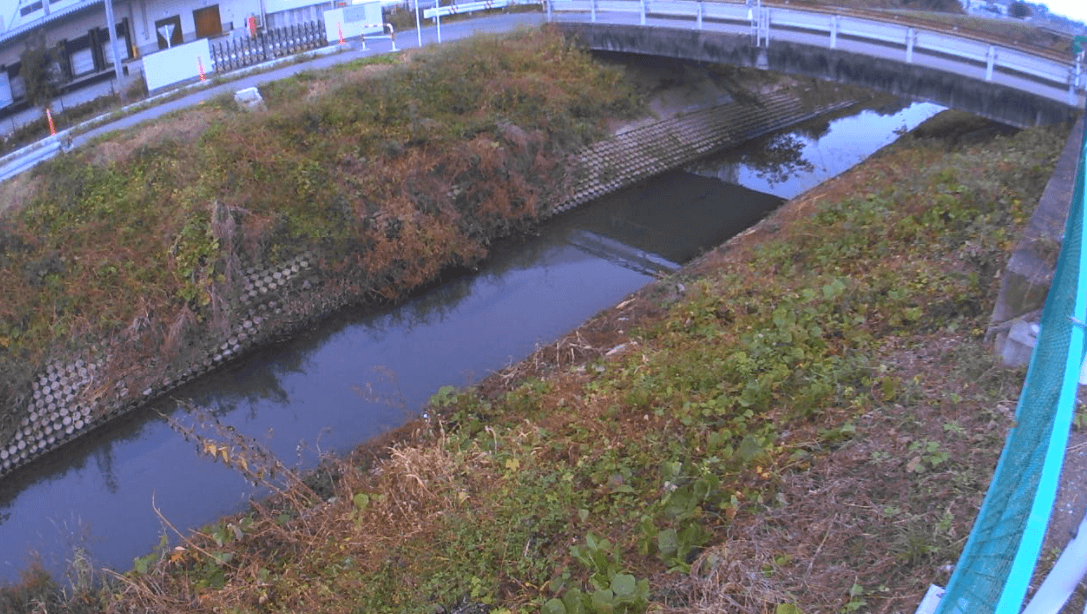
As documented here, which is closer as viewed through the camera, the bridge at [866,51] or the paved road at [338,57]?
the bridge at [866,51]

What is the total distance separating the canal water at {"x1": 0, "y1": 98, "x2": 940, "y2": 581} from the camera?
10320mm

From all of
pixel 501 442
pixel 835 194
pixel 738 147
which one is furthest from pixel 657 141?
pixel 501 442

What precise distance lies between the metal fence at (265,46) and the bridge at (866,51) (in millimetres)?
7378

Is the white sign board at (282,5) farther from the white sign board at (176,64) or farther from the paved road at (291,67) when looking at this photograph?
the white sign board at (176,64)

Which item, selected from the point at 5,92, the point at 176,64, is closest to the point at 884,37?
the point at 176,64

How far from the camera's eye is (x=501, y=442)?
8.56m

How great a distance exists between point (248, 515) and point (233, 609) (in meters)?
2.01

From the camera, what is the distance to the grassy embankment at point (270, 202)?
508 inches

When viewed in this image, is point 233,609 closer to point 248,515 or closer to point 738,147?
point 248,515

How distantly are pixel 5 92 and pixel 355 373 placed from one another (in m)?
16.7

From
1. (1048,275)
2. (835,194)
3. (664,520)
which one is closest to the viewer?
(664,520)

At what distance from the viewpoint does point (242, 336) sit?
13430 millimetres

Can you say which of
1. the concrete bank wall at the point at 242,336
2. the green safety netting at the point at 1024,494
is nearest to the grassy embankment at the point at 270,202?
the concrete bank wall at the point at 242,336

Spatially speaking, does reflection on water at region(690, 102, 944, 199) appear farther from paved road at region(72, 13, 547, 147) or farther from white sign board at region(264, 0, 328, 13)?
white sign board at region(264, 0, 328, 13)
